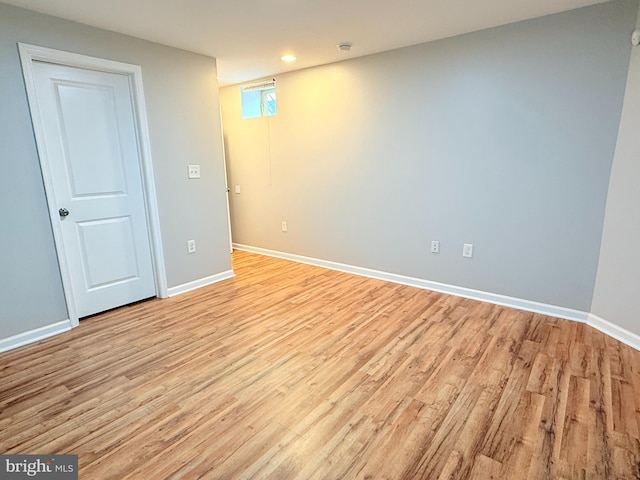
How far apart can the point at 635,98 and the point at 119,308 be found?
14.0 feet

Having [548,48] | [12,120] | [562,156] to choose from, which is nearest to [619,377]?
[562,156]

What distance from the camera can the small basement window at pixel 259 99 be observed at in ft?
13.9

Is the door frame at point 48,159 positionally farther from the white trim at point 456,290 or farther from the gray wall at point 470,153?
the white trim at point 456,290

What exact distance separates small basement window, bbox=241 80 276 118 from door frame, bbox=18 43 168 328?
1.69 metres

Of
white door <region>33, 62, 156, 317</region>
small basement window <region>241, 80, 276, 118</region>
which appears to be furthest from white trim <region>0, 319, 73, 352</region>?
small basement window <region>241, 80, 276, 118</region>

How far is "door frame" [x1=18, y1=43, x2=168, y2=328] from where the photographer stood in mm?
2322

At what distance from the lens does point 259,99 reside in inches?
172

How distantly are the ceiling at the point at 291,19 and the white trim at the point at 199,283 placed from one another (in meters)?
2.24

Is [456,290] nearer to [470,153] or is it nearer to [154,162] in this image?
[470,153]

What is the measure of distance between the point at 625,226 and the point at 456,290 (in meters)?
1.35

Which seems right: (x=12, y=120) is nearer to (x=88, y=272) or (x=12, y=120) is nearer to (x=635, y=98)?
(x=88, y=272)

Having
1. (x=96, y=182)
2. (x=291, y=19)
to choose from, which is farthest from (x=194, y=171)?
(x=291, y=19)

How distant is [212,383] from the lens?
1.98 meters

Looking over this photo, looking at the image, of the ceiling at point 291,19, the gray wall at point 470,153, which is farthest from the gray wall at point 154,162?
the gray wall at point 470,153
